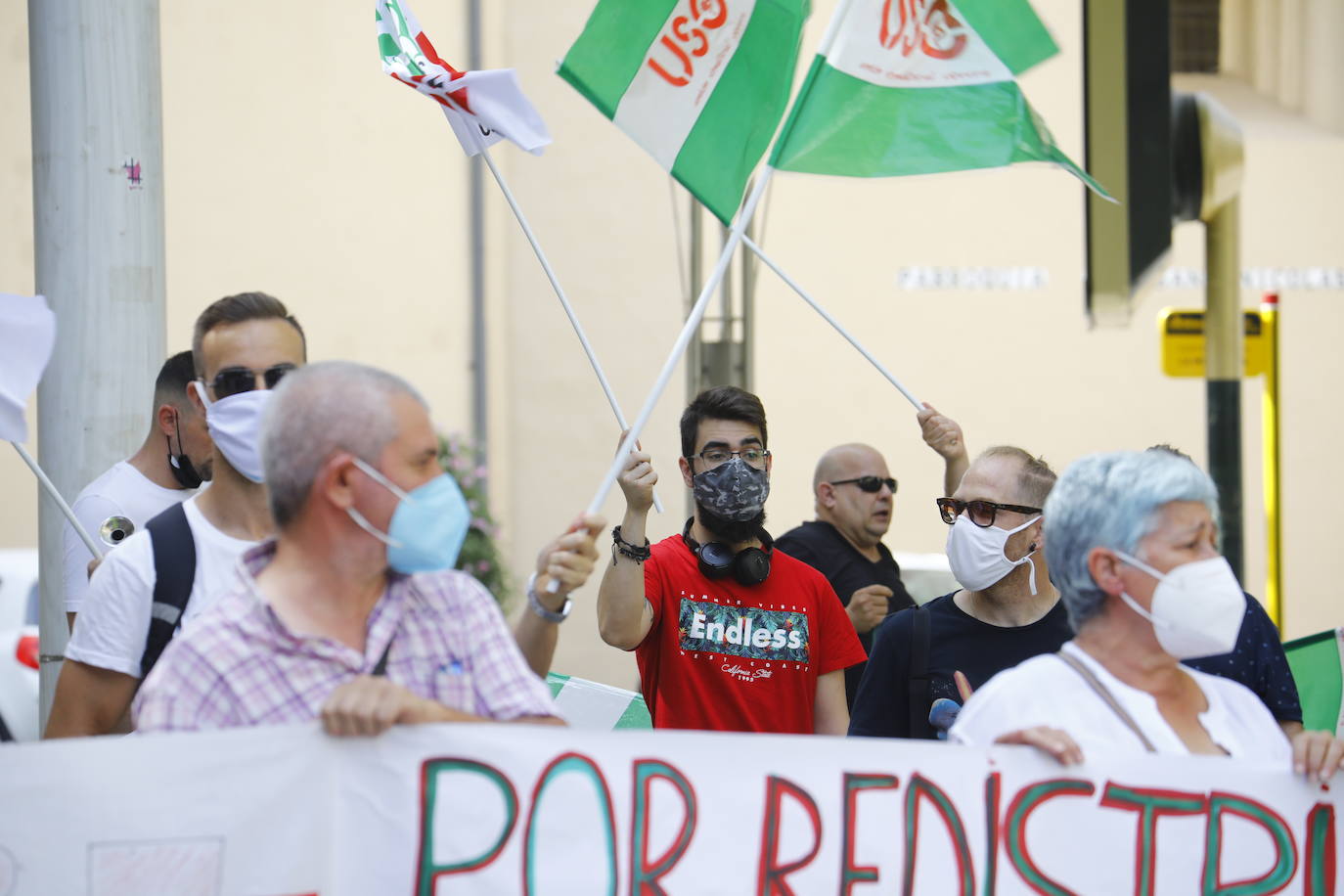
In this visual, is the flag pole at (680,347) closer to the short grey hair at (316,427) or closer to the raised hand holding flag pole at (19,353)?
the short grey hair at (316,427)

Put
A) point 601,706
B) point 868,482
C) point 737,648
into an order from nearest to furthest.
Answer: point 737,648, point 601,706, point 868,482

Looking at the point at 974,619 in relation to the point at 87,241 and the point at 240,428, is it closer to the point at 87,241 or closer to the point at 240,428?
the point at 240,428

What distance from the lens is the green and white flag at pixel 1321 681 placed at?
155 inches

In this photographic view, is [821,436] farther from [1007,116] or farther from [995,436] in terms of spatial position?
[1007,116]

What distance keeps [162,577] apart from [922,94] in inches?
85.7

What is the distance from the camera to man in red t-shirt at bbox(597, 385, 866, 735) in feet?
11.7

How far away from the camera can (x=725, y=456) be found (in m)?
3.95

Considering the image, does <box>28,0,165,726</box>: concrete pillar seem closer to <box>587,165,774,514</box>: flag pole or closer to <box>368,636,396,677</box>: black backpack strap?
<box>587,165,774,514</box>: flag pole

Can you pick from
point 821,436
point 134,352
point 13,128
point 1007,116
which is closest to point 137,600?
point 134,352

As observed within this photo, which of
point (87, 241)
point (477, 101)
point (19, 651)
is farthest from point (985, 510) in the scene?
point (19, 651)

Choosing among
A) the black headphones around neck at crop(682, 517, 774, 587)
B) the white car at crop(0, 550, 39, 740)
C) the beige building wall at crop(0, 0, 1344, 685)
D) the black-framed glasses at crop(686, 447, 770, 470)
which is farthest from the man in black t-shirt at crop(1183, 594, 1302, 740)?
the beige building wall at crop(0, 0, 1344, 685)

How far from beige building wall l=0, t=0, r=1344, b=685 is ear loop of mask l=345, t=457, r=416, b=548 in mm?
7254

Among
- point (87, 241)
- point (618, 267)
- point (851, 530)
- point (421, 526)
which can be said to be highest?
point (618, 267)

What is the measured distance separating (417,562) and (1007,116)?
2187 mm
